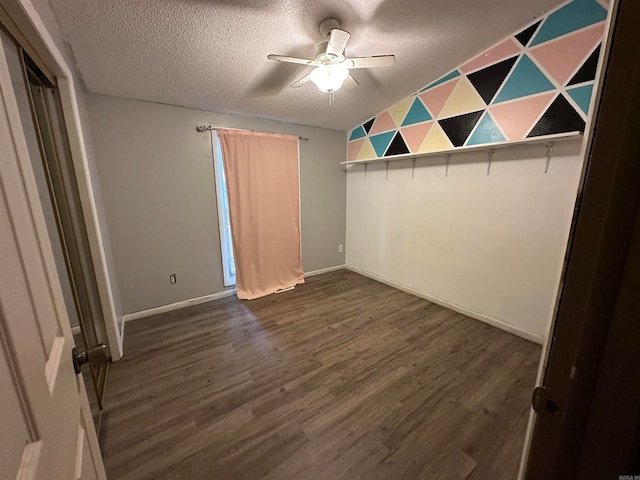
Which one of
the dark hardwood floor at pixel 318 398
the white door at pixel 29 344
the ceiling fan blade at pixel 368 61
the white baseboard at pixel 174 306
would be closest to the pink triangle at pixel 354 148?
the ceiling fan blade at pixel 368 61

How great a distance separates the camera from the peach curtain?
9.93 ft

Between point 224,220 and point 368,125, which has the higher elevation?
point 368,125

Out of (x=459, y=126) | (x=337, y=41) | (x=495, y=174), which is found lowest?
(x=495, y=174)

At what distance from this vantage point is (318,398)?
1.70 m

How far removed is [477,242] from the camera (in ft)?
8.55

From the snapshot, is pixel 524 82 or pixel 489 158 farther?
pixel 489 158

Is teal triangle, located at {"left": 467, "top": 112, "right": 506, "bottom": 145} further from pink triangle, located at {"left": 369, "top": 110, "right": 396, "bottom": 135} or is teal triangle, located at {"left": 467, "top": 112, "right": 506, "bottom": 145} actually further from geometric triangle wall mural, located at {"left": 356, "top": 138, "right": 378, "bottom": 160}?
geometric triangle wall mural, located at {"left": 356, "top": 138, "right": 378, "bottom": 160}

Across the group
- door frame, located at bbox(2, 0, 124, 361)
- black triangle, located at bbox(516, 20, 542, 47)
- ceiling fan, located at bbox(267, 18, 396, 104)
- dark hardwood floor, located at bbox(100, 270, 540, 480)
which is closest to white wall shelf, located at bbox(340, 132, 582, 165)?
black triangle, located at bbox(516, 20, 542, 47)

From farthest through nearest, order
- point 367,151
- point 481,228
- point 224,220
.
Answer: point 367,151 → point 224,220 → point 481,228

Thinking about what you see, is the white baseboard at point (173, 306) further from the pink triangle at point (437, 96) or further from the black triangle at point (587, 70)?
the black triangle at point (587, 70)

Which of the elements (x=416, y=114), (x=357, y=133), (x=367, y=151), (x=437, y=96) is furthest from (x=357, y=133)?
(x=437, y=96)

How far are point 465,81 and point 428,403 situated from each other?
114 inches

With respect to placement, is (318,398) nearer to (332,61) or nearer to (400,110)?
(332,61)

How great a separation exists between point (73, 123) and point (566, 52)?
3.62m
